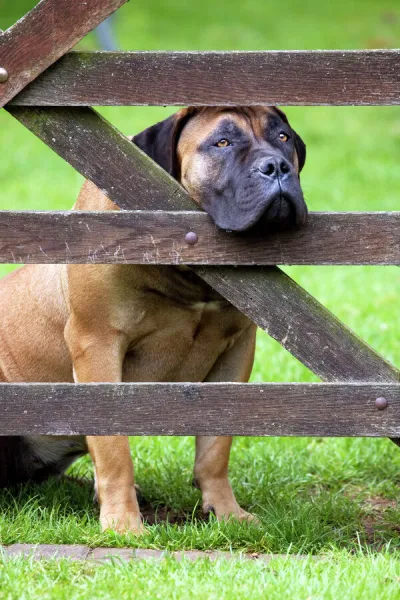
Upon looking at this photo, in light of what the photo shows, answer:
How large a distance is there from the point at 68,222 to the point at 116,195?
0.59ft

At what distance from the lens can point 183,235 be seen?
316 centimetres

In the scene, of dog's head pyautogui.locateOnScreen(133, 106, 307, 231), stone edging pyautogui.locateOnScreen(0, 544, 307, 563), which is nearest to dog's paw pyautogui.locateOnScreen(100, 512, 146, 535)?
stone edging pyautogui.locateOnScreen(0, 544, 307, 563)

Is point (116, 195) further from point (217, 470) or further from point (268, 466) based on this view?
point (268, 466)

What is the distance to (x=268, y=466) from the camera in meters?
4.61

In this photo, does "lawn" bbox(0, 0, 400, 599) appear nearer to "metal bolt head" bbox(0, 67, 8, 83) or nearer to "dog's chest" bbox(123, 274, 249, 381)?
"dog's chest" bbox(123, 274, 249, 381)

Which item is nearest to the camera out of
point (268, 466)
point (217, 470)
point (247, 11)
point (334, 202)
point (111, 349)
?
point (111, 349)

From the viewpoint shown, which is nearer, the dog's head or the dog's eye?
the dog's head

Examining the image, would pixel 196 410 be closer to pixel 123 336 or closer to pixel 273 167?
pixel 123 336

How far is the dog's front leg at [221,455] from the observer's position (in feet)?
13.3

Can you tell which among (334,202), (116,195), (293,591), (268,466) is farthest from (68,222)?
(334,202)

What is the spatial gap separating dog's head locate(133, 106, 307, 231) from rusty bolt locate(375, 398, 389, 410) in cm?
64

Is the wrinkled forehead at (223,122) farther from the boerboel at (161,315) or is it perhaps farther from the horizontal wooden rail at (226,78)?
the horizontal wooden rail at (226,78)

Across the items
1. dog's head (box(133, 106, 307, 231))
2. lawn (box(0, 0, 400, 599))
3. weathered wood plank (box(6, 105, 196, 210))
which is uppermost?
weathered wood plank (box(6, 105, 196, 210))

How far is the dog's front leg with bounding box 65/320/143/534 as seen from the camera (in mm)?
3742
